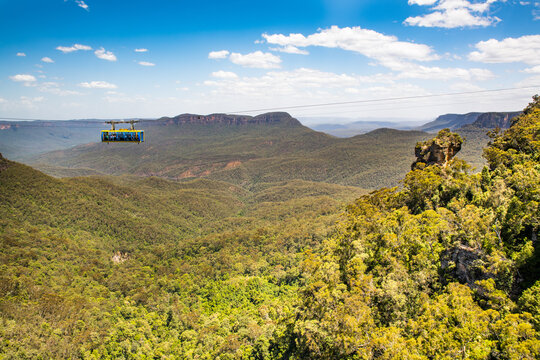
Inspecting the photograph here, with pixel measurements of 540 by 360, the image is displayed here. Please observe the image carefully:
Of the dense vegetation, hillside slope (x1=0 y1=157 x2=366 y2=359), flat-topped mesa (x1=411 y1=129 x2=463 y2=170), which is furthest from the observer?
flat-topped mesa (x1=411 y1=129 x2=463 y2=170)

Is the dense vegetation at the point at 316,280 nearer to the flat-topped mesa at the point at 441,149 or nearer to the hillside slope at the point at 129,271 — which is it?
the hillside slope at the point at 129,271

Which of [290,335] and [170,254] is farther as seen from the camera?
[170,254]

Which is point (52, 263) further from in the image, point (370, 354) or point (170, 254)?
point (370, 354)

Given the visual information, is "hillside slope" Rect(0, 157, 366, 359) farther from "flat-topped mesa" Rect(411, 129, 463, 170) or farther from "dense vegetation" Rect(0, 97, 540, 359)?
"flat-topped mesa" Rect(411, 129, 463, 170)

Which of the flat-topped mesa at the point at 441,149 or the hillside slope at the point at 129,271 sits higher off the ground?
the flat-topped mesa at the point at 441,149

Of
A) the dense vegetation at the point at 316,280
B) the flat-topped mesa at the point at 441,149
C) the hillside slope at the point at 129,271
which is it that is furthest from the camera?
the flat-topped mesa at the point at 441,149

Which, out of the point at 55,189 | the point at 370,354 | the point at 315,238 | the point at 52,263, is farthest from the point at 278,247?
the point at 55,189

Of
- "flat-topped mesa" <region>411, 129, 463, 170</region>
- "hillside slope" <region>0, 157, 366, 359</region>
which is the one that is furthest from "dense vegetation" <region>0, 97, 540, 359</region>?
"flat-topped mesa" <region>411, 129, 463, 170</region>

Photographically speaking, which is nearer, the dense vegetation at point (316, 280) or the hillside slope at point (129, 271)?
the dense vegetation at point (316, 280)

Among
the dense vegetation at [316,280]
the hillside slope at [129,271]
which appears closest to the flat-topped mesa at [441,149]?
the dense vegetation at [316,280]
